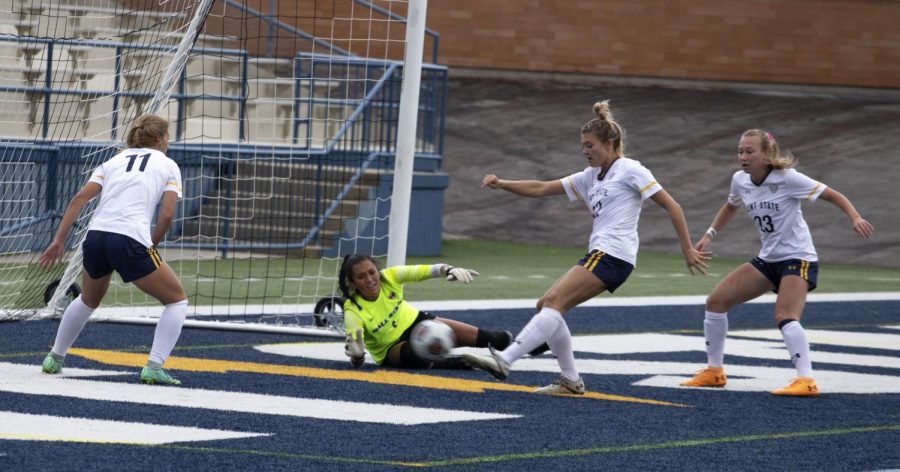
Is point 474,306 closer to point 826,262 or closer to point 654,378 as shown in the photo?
point 654,378

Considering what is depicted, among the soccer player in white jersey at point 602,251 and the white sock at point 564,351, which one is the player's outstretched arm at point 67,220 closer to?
the soccer player in white jersey at point 602,251

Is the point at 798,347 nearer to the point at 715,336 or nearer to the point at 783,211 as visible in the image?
the point at 715,336

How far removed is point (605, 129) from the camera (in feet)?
29.5

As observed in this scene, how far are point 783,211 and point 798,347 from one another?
892 mm

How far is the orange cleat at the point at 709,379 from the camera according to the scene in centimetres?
962

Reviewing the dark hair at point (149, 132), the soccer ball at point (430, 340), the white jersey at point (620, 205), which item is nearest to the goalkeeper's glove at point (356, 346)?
the soccer ball at point (430, 340)

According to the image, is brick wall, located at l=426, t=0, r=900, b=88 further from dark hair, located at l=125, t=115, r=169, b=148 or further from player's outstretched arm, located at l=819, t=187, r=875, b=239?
dark hair, located at l=125, t=115, r=169, b=148

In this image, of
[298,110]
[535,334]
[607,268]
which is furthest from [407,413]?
[298,110]

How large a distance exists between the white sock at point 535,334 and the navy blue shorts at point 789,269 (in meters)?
1.62

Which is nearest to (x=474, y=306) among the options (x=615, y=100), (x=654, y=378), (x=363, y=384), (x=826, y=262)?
(x=654, y=378)

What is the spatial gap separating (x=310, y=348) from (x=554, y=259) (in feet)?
37.4

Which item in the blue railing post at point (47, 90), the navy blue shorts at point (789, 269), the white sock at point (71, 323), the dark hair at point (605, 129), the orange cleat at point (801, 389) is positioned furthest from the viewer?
the blue railing post at point (47, 90)

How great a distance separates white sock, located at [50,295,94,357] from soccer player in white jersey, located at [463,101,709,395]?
233cm

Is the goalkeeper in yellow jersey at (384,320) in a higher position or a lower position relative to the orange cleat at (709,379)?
higher
